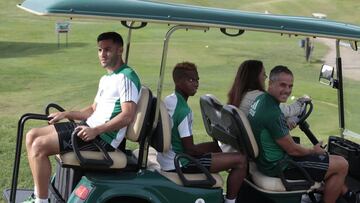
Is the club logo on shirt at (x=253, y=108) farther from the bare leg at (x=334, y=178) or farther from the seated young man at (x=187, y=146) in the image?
the bare leg at (x=334, y=178)

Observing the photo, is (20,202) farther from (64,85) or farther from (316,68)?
(316,68)

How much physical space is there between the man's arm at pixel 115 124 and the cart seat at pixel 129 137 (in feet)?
0.20

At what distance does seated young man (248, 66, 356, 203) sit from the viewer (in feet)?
14.0

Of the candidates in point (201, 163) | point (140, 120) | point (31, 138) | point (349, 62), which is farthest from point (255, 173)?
point (31, 138)

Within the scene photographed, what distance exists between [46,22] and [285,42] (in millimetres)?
13348

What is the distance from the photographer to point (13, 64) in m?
19.2

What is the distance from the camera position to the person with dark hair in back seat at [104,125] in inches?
154

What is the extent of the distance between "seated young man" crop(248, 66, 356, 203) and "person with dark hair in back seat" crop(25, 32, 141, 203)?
89 centimetres

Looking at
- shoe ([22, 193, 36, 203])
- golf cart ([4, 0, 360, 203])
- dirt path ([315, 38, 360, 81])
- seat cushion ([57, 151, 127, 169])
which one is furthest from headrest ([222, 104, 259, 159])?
shoe ([22, 193, 36, 203])

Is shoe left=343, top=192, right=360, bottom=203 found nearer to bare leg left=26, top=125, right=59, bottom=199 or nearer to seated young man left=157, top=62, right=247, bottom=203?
seated young man left=157, top=62, right=247, bottom=203

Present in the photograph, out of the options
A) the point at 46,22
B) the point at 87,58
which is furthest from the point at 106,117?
the point at 46,22

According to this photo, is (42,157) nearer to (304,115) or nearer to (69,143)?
(69,143)

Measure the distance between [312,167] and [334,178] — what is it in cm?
19

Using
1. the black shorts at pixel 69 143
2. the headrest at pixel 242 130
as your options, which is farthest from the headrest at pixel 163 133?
the headrest at pixel 242 130
